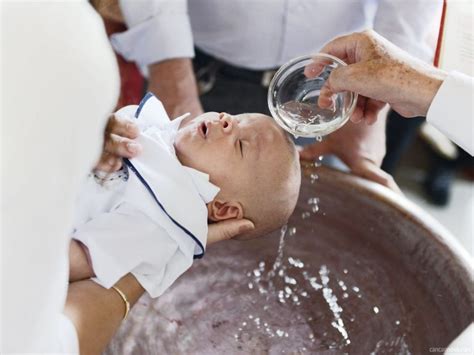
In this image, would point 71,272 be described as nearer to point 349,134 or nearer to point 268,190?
point 268,190

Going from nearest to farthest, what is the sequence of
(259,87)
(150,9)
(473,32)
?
(473,32)
(150,9)
(259,87)

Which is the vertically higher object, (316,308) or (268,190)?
(268,190)

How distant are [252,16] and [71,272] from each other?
2.41ft

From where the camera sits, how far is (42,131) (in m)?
0.49

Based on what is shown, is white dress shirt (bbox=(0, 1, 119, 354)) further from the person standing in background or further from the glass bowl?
the person standing in background

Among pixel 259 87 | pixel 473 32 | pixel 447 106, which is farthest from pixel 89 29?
pixel 259 87

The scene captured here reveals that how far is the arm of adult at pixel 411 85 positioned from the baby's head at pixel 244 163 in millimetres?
136

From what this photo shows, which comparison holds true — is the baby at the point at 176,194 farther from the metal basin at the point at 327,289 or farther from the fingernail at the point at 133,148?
the metal basin at the point at 327,289

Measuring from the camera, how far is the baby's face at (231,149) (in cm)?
104

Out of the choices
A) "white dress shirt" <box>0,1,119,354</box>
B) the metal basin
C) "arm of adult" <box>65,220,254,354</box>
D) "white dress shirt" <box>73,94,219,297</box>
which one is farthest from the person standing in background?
"white dress shirt" <box>0,1,119,354</box>

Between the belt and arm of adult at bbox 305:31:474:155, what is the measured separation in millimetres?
507

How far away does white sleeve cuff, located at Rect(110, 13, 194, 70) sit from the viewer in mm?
1362

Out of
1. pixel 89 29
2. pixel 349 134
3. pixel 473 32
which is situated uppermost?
pixel 89 29

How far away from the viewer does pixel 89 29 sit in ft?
1.63
